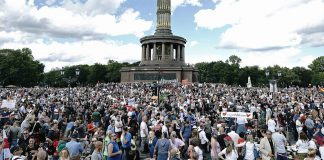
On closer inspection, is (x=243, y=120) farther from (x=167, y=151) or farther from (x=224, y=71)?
(x=224, y=71)

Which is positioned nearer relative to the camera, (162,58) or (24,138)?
(24,138)

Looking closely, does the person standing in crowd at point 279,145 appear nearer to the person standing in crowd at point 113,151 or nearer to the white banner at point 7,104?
the person standing in crowd at point 113,151

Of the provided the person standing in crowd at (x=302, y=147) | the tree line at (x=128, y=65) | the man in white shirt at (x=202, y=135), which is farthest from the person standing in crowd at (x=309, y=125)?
the tree line at (x=128, y=65)

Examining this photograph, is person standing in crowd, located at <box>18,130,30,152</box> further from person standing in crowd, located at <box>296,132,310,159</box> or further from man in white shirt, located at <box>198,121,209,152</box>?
person standing in crowd, located at <box>296,132,310,159</box>

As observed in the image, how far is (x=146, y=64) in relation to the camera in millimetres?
63812

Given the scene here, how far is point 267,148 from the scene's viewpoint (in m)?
8.86

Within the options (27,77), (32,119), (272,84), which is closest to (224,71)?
(27,77)

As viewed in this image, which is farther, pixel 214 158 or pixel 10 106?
pixel 10 106

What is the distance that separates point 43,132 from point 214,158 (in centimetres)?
609

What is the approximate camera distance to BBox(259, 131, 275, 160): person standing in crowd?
876 centimetres

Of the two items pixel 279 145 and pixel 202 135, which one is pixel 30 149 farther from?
pixel 279 145

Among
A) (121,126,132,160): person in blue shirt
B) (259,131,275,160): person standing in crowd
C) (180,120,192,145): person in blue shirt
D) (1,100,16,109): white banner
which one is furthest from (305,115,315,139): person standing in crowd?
(1,100,16,109): white banner

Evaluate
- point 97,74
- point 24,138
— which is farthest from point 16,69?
point 24,138

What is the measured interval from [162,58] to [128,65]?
43.7 metres
